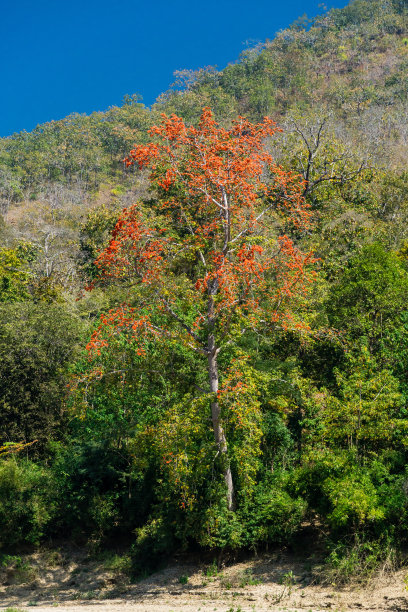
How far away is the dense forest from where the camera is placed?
1180 centimetres

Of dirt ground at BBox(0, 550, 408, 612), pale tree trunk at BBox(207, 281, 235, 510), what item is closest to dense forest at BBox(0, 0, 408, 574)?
pale tree trunk at BBox(207, 281, 235, 510)

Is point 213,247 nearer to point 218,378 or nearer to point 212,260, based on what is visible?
point 212,260

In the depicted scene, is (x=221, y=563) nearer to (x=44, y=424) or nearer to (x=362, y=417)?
(x=362, y=417)

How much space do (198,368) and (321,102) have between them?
2384 inches

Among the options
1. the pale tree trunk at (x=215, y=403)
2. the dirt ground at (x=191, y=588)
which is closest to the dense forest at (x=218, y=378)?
the pale tree trunk at (x=215, y=403)

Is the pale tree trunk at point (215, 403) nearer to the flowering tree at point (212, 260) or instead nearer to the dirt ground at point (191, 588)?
the flowering tree at point (212, 260)

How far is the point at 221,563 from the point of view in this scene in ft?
42.8

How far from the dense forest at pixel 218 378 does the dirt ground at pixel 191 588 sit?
22.8 inches

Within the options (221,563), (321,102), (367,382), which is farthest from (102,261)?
(321,102)

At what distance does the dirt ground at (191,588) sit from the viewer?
10579mm

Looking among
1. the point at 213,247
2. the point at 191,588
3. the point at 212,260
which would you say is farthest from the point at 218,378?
the point at 191,588

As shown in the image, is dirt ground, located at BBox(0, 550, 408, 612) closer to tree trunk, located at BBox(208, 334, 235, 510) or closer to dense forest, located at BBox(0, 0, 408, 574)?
dense forest, located at BBox(0, 0, 408, 574)

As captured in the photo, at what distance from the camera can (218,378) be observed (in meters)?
13.5

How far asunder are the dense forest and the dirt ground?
58 centimetres
